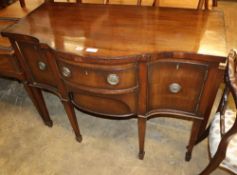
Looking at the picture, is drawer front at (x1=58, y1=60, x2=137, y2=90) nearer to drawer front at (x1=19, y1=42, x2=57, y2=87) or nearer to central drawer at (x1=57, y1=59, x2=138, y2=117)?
central drawer at (x1=57, y1=59, x2=138, y2=117)

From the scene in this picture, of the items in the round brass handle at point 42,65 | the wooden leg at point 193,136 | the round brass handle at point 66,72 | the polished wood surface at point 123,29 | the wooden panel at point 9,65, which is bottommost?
the wooden leg at point 193,136

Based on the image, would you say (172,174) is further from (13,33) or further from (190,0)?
(13,33)

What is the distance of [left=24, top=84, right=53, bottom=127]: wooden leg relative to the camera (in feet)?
4.84

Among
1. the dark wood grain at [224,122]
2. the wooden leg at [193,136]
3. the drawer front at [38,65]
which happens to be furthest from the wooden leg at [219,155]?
the drawer front at [38,65]

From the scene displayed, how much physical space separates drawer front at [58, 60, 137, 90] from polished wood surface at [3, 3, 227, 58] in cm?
6

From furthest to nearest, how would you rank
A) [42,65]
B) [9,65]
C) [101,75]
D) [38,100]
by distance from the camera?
[38,100] < [9,65] < [42,65] < [101,75]

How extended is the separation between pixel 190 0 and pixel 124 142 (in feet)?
3.39

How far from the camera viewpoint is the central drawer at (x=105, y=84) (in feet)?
3.29

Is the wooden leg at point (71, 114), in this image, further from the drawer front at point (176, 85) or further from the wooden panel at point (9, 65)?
the drawer front at point (176, 85)

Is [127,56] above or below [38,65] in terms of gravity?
above

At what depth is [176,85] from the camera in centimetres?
105

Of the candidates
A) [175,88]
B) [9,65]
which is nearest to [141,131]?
[175,88]

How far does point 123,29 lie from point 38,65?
19.9 inches

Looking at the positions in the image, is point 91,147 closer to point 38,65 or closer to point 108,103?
Answer: point 108,103
